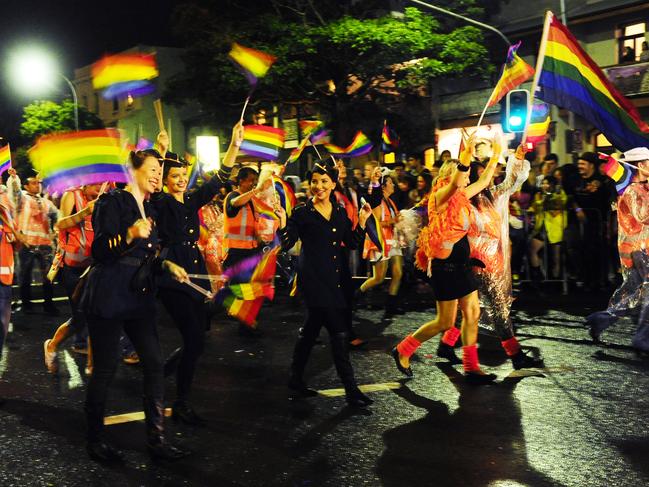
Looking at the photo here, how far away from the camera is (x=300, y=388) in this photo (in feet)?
20.7

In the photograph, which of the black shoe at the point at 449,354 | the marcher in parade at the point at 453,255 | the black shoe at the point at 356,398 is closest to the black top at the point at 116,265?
the black shoe at the point at 356,398

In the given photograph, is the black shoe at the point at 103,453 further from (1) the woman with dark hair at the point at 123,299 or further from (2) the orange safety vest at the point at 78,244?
(2) the orange safety vest at the point at 78,244

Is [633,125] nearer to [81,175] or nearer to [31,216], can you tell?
Result: [81,175]

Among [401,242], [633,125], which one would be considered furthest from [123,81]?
[401,242]

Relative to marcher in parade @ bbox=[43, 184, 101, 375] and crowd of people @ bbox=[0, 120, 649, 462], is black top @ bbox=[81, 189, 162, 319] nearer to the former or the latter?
crowd of people @ bbox=[0, 120, 649, 462]

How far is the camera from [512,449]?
4.86 meters

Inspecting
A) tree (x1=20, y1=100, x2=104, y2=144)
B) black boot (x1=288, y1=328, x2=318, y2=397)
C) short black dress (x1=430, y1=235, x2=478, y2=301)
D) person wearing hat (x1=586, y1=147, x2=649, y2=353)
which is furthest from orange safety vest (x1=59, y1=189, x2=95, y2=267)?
tree (x1=20, y1=100, x2=104, y2=144)

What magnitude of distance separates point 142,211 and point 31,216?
7.45 m

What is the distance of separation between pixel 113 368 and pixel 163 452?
0.58 meters

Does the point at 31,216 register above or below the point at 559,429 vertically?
above

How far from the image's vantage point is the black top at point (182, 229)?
545 centimetres

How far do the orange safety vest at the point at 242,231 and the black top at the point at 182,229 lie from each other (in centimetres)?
332

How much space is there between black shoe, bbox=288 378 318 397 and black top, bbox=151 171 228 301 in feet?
4.09

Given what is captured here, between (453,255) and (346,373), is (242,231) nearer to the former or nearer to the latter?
(453,255)
